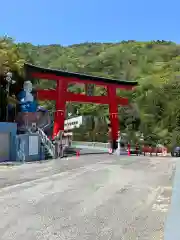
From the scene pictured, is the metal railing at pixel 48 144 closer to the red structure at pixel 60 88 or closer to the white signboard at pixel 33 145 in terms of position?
the white signboard at pixel 33 145

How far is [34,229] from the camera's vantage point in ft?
23.8

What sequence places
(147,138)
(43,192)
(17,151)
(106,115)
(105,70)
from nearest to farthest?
(43,192) → (17,151) → (147,138) → (106,115) → (105,70)

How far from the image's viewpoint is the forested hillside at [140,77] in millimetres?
61438

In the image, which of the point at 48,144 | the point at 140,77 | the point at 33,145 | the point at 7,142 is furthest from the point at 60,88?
the point at 140,77

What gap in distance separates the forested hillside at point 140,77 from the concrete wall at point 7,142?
22.7ft

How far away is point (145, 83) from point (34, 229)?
71.6m

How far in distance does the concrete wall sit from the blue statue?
7592 millimetres

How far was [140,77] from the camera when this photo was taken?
85.6m

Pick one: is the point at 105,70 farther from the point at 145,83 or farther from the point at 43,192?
the point at 43,192

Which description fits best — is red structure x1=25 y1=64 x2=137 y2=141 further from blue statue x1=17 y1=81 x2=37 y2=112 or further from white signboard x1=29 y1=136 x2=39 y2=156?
white signboard x1=29 y1=136 x2=39 y2=156

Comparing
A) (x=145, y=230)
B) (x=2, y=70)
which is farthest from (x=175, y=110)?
(x=145, y=230)

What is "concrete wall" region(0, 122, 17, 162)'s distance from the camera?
2761cm

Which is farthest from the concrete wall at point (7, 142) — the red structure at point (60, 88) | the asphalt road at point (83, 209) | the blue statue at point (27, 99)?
the asphalt road at point (83, 209)

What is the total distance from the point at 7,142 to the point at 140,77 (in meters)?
61.2
